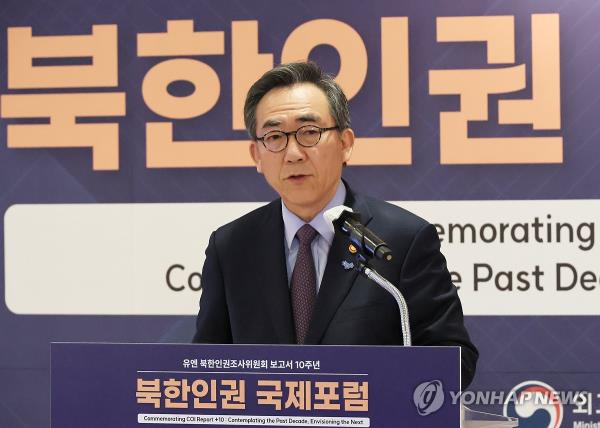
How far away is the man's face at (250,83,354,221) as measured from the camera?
175cm

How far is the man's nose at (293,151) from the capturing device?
68.4 inches

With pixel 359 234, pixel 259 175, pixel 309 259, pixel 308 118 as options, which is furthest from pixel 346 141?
pixel 259 175

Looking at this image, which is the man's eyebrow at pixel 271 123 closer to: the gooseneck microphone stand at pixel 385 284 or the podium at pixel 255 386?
the gooseneck microphone stand at pixel 385 284

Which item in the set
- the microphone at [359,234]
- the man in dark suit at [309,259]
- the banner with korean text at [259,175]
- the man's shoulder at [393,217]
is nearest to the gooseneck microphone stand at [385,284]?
the microphone at [359,234]

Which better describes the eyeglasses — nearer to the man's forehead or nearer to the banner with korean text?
the man's forehead

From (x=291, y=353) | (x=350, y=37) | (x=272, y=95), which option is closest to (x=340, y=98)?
(x=272, y=95)

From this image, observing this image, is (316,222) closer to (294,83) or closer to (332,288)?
(332,288)


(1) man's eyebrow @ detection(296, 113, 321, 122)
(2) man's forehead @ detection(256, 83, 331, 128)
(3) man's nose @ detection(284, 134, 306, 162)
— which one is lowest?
(3) man's nose @ detection(284, 134, 306, 162)

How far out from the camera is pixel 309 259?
177 centimetres

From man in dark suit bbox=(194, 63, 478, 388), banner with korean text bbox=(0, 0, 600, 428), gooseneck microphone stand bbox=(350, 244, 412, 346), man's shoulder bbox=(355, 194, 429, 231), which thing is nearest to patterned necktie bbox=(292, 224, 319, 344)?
man in dark suit bbox=(194, 63, 478, 388)

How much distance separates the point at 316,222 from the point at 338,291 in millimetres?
200

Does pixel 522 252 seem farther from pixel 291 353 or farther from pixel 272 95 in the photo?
pixel 291 353

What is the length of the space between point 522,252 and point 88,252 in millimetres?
1921

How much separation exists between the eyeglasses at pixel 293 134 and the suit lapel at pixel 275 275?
0.18 m
